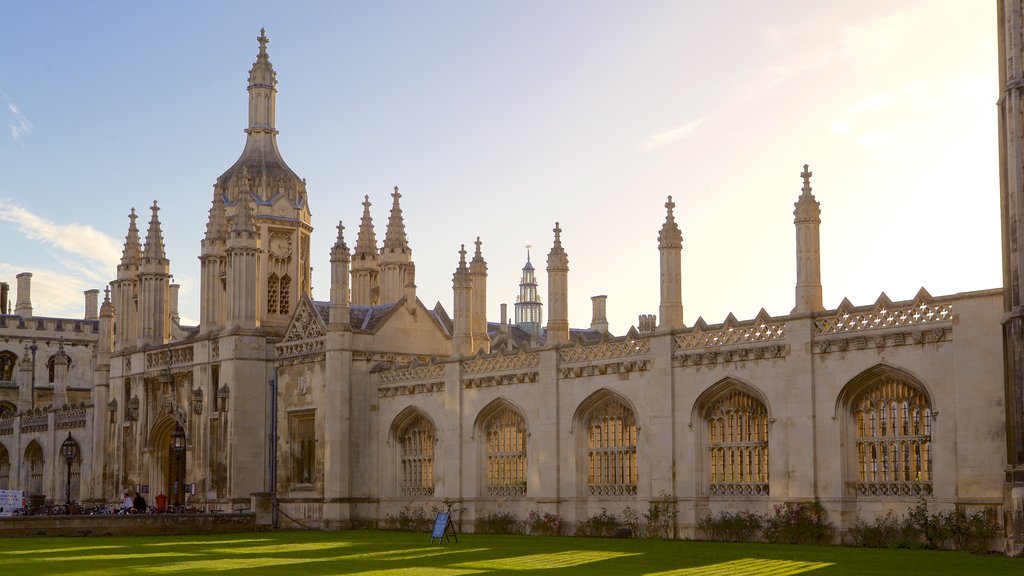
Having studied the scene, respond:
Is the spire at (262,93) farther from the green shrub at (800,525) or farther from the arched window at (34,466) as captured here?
the green shrub at (800,525)

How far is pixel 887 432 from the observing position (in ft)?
99.5

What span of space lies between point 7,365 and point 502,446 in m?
47.5

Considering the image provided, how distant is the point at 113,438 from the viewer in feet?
184

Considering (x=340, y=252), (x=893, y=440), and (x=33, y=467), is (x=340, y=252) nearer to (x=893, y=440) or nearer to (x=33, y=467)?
(x=893, y=440)

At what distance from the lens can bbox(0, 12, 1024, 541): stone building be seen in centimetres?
2909

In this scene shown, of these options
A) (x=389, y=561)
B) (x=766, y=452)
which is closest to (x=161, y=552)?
(x=389, y=561)

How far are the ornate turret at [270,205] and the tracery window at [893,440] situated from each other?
86.4ft

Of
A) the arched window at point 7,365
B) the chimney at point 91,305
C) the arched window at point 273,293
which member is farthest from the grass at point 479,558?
the chimney at point 91,305

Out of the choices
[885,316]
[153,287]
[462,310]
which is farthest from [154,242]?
[885,316]

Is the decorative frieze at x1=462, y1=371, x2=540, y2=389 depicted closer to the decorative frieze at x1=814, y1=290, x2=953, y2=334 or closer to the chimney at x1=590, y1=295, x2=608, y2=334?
the decorative frieze at x1=814, y1=290, x2=953, y2=334

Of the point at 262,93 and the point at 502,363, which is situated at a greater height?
the point at 262,93

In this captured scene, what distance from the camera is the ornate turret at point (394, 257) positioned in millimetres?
52844

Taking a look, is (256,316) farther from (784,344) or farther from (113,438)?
(784,344)

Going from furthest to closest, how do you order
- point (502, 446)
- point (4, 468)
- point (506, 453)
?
point (4, 468), point (502, 446), point (506, 453)
